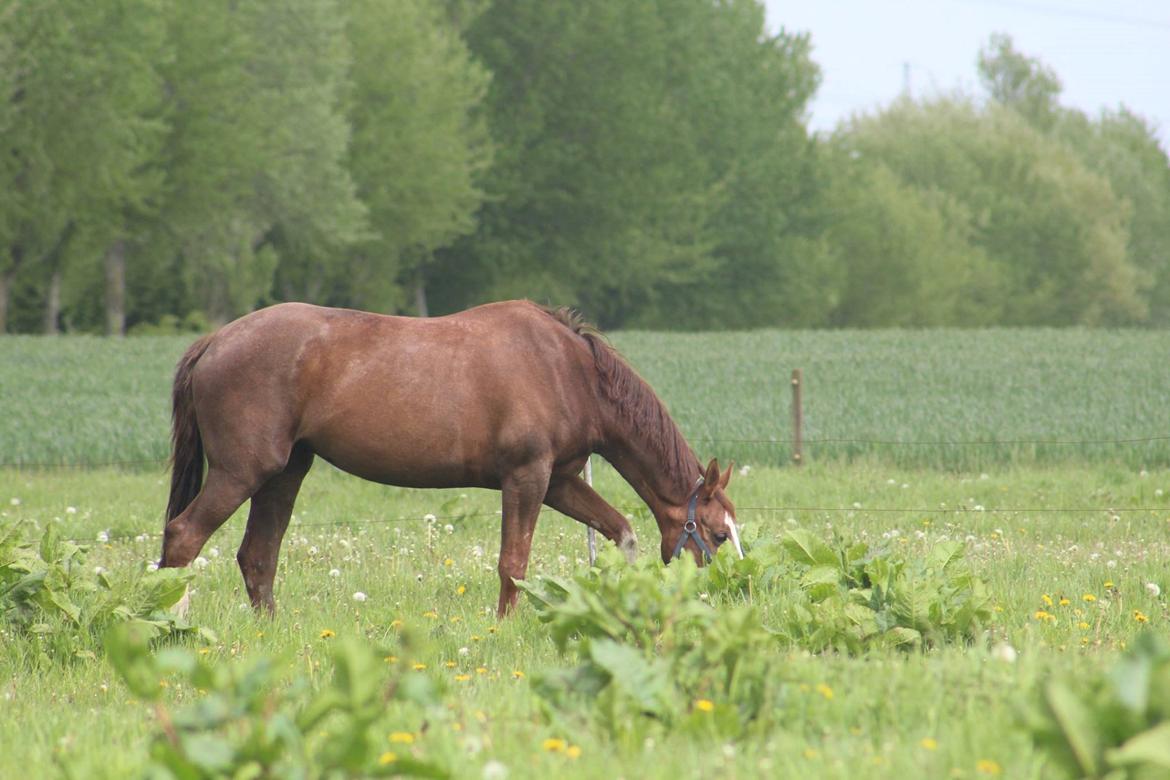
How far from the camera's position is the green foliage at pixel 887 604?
5523mm

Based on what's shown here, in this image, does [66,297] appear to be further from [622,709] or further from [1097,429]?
[622,709]

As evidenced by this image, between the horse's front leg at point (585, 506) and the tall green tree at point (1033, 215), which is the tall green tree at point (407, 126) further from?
the horse's front leg at point (585, 506)

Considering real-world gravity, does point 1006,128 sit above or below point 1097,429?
above

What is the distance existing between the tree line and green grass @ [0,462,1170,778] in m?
22.7

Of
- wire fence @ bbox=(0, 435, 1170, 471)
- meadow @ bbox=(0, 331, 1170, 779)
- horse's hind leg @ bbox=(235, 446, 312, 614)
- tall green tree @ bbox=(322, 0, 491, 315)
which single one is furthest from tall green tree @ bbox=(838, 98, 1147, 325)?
horse's hind leg @ bbox=(235, 446, 312, 614)

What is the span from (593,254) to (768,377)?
27.8 metres

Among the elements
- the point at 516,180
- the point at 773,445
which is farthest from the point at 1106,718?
the point at 516,180

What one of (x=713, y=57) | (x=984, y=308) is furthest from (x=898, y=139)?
(x=713, y=57)

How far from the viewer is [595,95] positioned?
49406mm

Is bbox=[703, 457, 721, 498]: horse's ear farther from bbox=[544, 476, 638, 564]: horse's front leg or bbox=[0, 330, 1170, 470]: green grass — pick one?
bbox=[0, 330, 1170, 470]: green grass

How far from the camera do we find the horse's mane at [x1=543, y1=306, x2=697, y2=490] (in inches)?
299

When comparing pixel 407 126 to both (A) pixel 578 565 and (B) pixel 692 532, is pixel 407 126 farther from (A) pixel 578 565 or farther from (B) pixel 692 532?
(B) pixel 692 532

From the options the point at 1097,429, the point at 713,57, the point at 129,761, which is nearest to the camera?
the point at 129,761

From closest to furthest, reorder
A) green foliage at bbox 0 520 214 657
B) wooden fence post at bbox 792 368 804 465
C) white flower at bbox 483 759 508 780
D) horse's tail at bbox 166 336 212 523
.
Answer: white flower at bbox 483 759 508 780, green foliage at bbox 0 520 214 657, horse's tail at bbox 166 336 212 523, wooden fence post at bbox 792 368 804 465
